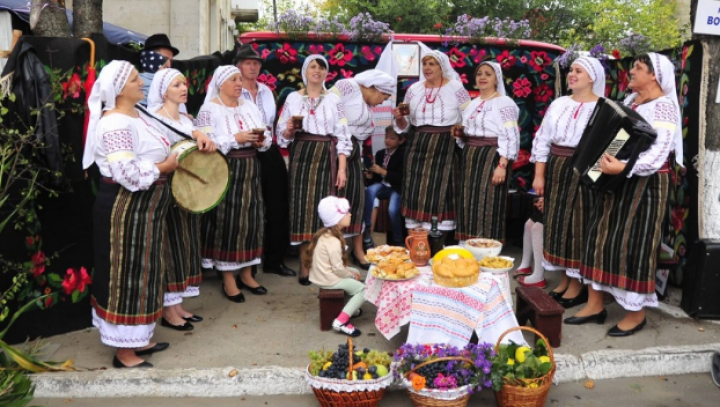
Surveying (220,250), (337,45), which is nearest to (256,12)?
(337,45)

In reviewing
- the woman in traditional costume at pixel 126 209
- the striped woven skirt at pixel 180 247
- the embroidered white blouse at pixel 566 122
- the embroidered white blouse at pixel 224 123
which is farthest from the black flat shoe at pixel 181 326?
the embroidered white blouse at pixel 566 122

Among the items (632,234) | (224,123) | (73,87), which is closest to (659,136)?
(632,234)

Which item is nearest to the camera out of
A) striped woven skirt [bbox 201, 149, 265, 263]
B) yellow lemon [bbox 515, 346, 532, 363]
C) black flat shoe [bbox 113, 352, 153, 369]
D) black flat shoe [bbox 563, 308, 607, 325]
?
yellow lemon [bbox 515, 346, 532, 363]

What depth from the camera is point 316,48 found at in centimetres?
798

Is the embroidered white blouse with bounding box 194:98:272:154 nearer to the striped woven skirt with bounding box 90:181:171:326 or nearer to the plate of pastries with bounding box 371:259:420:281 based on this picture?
the striped woven skirt with bounding box 90:181:171:326

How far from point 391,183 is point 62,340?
3.71 m

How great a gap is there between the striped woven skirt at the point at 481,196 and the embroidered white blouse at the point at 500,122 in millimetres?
120

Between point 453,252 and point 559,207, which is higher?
point 559,207

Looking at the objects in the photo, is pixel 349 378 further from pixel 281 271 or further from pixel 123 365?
pixel 281 271

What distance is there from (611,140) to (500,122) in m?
1.64

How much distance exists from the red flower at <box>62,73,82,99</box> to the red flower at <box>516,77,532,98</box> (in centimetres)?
487

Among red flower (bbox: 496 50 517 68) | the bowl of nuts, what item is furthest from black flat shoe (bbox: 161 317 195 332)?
red flower (bbox: 496 50 517 68)

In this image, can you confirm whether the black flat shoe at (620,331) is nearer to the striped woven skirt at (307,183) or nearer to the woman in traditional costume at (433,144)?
the woman in traditional costume at (433,144)

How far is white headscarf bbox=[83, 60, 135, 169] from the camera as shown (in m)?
4.34
